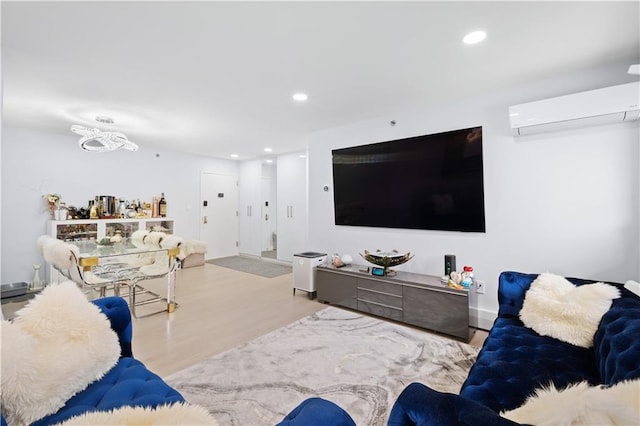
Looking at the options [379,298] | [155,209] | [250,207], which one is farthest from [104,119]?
[379,298]

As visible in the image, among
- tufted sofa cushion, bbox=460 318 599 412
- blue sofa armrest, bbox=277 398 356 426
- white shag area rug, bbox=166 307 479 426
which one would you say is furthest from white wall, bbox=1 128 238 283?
tufted sofa cushion, bbox=460 318 599 412

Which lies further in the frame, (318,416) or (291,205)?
(291,205)

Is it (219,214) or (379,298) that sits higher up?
(219,214)

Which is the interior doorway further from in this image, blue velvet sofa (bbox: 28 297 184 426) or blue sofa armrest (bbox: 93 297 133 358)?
blue velvet sofa (bbox: 28 297 184 426)

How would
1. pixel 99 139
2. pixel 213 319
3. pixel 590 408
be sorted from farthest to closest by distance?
pixel 99 139, pixel 213 319, pixel 590 408

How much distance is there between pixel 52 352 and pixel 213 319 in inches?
84.9

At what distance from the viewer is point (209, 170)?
22.3ft

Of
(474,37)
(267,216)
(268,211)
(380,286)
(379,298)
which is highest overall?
(474,37)

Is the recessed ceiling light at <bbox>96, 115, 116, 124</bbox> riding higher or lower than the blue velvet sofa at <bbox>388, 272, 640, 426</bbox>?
higher

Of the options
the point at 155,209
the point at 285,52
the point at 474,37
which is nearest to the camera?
the point at 474,37

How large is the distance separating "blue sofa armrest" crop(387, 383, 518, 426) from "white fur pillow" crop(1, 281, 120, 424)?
50.5 inches

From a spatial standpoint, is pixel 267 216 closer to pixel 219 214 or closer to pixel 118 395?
pixel 219 214

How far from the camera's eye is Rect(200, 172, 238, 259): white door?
6.70 m

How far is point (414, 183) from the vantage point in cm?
338
